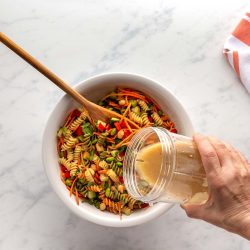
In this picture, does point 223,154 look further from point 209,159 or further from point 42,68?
point 42,68

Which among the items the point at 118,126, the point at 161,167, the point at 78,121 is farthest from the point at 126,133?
the point at 161,167

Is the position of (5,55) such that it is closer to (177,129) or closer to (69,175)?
(69,175)

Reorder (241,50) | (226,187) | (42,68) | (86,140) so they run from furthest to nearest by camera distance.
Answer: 1. (241,50)
2. (86,140)
3. (42,68)
4. (226,187)

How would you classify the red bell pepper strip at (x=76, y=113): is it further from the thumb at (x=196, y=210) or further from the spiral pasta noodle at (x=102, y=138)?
the thumb at (x=196, y=210)

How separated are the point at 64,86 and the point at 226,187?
1.69 ft

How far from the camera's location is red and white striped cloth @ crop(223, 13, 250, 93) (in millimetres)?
1486

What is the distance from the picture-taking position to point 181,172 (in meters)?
1.16

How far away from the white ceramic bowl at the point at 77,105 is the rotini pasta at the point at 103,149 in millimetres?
24

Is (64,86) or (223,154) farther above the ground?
(223,154)

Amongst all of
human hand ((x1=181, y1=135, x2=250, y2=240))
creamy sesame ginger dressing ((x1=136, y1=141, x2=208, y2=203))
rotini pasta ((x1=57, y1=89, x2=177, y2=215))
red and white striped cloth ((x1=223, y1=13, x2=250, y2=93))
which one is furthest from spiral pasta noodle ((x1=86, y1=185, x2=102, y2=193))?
red and white striped cloth ((x1=223, y1=13, x2=250, y2=93))

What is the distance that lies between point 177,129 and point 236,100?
0.83ft

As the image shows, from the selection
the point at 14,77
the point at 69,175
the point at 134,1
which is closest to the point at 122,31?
the point at 134,1

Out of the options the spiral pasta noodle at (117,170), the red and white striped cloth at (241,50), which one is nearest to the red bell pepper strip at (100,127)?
the spiral pasta noodle at (117,170)

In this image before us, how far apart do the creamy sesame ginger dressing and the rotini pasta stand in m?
0.17
